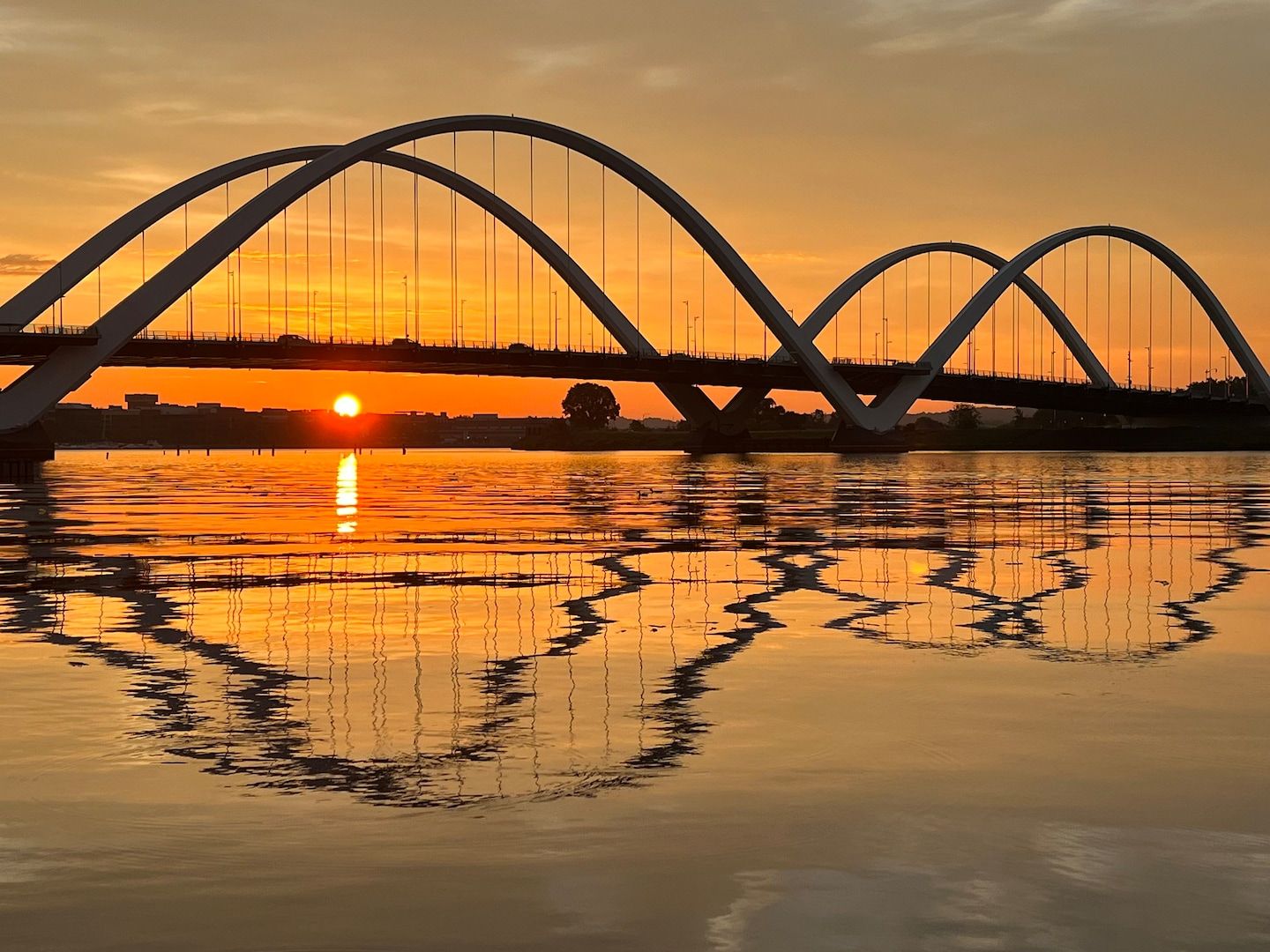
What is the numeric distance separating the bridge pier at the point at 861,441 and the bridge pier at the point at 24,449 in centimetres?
6626

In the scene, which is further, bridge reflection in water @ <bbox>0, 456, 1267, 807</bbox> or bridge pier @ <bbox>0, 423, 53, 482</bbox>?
bridge pier @ <bbox>0, 423, 53, 482</bbox>

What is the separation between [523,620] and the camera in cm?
1530

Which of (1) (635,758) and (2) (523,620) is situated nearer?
(1) (635,758)

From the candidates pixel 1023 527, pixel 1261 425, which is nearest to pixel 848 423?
pixel 1261 425

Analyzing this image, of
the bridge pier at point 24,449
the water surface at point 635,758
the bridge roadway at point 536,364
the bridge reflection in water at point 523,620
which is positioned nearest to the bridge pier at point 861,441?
the bridge roadway at point 536,364

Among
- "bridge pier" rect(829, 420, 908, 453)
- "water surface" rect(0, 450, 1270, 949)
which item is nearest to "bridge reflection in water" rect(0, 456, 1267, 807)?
"water surface" rect(0, 450, 1270, 949)

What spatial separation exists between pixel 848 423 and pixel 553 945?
441ft

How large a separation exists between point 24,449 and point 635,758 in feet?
298

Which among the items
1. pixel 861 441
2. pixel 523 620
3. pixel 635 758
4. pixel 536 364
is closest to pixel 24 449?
pixel 536 364

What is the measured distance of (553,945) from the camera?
216 inches

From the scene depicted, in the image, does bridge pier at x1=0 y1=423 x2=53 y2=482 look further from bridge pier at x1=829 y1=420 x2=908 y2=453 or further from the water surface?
the water surface

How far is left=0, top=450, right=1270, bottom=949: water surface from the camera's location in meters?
5.86

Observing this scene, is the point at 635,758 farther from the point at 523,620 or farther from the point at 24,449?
the point at 24,449

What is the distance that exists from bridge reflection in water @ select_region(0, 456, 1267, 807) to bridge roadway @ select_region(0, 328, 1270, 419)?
68.2 metres
